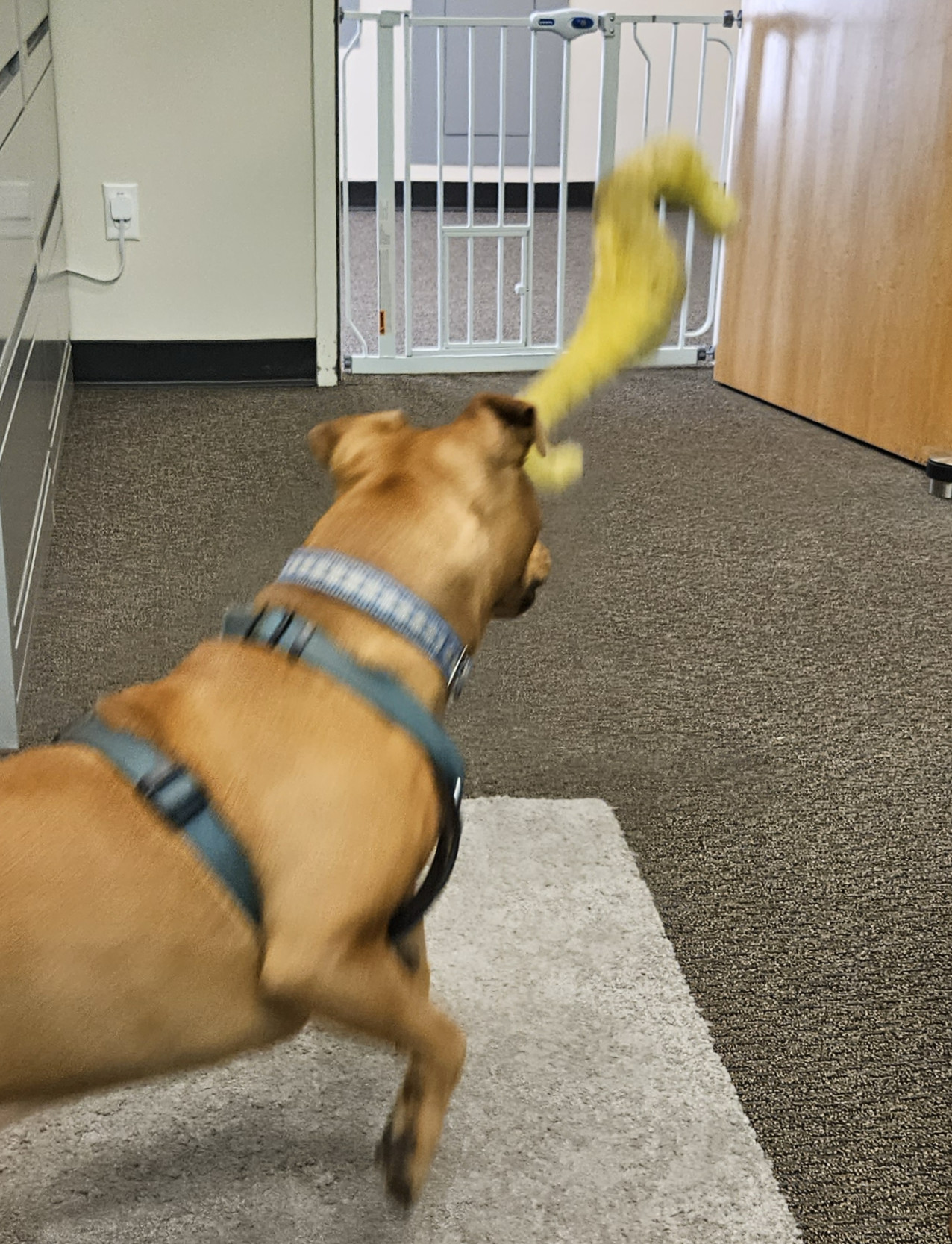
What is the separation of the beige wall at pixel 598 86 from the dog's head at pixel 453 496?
656cm

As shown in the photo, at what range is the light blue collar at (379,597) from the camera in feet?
3.13

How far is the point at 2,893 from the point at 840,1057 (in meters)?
0.85

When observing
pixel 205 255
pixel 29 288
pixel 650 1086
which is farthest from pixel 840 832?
pixel 205 255

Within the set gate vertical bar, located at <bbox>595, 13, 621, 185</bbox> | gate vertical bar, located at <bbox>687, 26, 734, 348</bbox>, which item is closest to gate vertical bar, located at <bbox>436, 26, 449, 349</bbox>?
gate vertical bar, located at <bbox>595, 13, 621, 185</bbox>

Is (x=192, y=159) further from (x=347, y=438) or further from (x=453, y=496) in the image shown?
(x=453, y=496)

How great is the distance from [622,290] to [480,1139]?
763mm

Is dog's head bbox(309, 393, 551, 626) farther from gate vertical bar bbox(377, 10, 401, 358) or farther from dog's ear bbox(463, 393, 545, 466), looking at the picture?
gate vertical bar bbox(377, 10, 401, 358)

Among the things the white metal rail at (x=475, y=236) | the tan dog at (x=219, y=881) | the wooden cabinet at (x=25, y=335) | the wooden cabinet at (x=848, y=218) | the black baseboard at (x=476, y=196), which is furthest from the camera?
the black baseboard at (x=476, y=196)

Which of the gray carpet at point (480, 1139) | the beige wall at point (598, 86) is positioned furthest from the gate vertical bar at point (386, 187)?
the beige wall at point (598, 86)

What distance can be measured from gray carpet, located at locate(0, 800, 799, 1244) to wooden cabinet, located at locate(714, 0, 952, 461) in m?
2.13

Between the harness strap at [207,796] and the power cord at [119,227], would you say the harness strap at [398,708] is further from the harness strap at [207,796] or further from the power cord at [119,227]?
the power cord at [119,227]

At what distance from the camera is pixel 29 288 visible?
2.54m

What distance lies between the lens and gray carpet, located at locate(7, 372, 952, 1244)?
1312mm

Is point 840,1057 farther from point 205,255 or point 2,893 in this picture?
point 205,255
